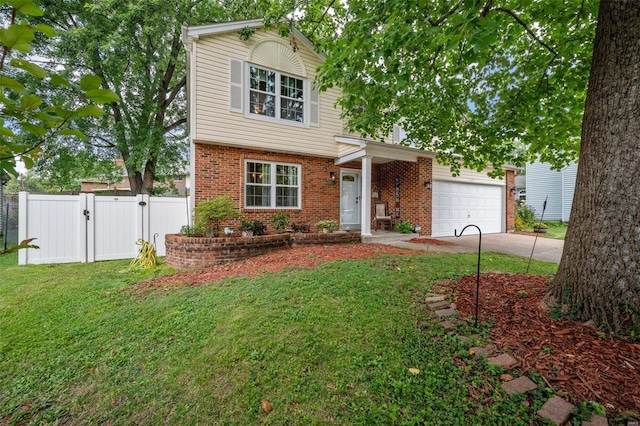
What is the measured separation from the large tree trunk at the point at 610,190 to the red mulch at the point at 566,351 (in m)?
0.26

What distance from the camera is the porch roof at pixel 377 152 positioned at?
8547mm

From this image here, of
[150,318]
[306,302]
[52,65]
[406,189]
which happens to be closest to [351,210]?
[406,189]

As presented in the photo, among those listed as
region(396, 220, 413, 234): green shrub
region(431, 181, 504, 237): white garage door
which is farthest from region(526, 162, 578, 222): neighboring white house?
region(396, 220, 413, 234): green shrub

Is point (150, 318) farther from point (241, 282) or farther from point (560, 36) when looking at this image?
point (560, 36)

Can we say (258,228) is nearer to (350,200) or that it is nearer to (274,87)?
(350,200)

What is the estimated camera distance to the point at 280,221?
26.9 ft

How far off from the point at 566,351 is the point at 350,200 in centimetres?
845

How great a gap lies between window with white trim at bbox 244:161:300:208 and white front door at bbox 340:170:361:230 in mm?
Answer: 1954

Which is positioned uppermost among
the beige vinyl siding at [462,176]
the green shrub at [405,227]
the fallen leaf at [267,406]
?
A: the beige vinyl siding at [462,176]

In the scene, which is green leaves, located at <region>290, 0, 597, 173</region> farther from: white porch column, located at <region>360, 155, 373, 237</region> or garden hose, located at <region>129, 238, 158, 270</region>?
garden hose, located at <region>129, 238, 158, 270</region>

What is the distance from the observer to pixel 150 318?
136 inches

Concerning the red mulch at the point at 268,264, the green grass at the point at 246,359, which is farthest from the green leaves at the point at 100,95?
the red mulch at the point at 268,264

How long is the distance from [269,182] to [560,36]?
7258 millimetres

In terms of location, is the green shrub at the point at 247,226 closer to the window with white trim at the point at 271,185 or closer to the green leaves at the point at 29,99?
the window with white trim at the point at 271,185
